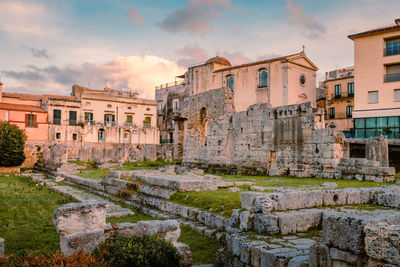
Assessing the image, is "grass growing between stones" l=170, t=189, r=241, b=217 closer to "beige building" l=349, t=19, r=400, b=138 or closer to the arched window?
the arched window

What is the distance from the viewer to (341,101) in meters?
39.1

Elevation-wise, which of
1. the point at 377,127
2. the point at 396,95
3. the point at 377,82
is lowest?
the point at 377,127

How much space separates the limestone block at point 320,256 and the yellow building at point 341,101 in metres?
36.0

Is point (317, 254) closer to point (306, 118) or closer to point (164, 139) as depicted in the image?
point (306, 118)

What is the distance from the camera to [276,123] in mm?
16016

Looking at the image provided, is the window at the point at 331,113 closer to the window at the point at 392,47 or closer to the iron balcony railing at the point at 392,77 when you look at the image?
the iron balcony railing at the point at 392,77

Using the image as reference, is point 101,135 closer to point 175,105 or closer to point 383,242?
point 175,105

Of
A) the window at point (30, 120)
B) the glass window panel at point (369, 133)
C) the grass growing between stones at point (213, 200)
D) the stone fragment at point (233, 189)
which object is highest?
the window at point (30, 120)

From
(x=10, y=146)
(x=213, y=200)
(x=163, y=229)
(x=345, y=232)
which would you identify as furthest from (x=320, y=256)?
(x=10, y=146)

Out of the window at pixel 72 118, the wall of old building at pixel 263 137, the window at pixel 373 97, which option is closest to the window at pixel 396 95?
the window at pixel 373 97

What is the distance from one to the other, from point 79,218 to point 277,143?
1179 cm

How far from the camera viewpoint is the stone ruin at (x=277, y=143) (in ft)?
44.5

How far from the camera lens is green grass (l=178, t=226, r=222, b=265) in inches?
236

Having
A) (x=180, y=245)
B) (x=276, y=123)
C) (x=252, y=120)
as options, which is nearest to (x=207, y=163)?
(x=252, y=120)
